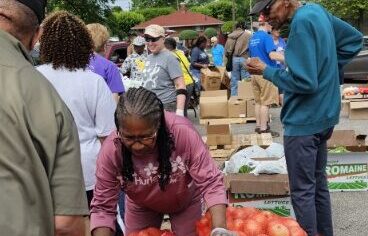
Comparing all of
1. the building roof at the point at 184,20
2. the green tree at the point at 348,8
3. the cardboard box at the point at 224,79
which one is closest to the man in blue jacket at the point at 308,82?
the cardboard box at the point at 224,79

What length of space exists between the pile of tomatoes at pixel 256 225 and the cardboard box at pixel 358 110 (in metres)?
6.92

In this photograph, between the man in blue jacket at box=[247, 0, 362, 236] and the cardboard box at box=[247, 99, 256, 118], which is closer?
the man in blue jacket at box=[247, 0, 362, 236]

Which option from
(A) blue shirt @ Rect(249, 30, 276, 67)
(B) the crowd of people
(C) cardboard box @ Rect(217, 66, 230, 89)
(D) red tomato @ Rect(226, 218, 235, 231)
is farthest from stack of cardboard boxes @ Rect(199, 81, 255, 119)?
(D) red tomato @ Rect(226, 218, 235, 231)

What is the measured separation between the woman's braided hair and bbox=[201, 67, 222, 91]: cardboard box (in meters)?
8.89

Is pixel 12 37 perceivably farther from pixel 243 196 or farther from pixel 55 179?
pixel 243 196

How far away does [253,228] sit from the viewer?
10.5ft

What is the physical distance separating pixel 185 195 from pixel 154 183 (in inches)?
9.3

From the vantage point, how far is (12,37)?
1814 mm

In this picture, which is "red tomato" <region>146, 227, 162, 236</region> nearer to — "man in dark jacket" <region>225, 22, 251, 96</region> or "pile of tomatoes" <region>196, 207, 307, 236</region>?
"pile of tomatoes" <region>196, 207, 307, 236</region>

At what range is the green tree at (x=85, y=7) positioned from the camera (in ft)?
47.5

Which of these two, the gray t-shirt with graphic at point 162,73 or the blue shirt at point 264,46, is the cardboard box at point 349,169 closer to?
the gray t-shirt with graphic at point 162,73

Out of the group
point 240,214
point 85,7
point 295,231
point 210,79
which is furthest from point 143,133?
point 85,7

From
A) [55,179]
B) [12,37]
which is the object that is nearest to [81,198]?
[55,179]

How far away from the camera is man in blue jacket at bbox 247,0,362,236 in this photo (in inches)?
139
